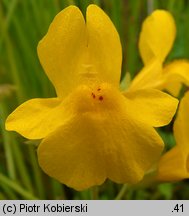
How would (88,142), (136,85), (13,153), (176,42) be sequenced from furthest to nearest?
(176,42)
(13,153)
(136,85)
(88,142)

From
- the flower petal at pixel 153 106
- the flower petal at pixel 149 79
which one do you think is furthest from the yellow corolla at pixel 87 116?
the flower petal at pixel 149 79

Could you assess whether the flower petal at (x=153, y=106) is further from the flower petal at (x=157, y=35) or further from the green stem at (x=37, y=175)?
the green stem at (x=37, y=175)

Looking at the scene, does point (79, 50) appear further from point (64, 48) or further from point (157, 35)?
point (157, 35)

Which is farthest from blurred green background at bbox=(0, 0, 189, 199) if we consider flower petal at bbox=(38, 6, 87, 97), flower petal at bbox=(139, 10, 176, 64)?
flower petal at bbox=(38, 6, 87, 97)

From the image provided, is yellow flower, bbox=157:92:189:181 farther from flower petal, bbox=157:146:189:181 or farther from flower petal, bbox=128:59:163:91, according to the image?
flower petal, bbox=128:59:163:91

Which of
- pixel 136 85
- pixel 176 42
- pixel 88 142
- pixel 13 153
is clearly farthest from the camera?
pixel 176 42

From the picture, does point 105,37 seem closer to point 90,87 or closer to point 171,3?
point 90,87

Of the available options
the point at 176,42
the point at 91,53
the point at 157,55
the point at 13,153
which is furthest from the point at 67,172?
the point at 176,42
